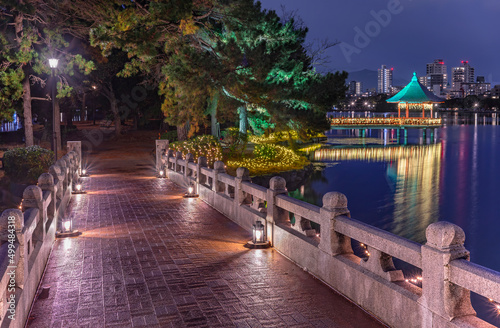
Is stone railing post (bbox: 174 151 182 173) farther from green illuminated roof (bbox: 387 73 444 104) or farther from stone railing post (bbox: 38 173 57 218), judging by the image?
green illuminated roof (bbox: 387 73 444 104)

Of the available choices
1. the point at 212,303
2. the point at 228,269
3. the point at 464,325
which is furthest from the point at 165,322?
the point at 464,325

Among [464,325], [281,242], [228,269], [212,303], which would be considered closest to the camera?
[464,325]

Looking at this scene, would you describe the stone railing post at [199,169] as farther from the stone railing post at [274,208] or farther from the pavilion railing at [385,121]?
the pavilion railing at [385,121]

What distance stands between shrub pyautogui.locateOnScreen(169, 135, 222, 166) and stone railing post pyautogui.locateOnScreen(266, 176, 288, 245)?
1563 centimetres

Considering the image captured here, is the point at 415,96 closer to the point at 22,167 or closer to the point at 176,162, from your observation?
the point at 176,162

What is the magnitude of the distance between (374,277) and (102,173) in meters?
20.2

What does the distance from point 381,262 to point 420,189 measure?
26796 mm

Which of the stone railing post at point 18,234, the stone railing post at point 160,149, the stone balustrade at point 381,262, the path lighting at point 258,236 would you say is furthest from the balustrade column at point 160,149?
the stone railing post at point 18,234

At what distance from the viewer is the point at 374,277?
233 inches

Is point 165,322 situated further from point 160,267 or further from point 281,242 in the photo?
point 281,242

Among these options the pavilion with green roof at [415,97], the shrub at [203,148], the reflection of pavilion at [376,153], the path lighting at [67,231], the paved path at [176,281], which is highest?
the pavilion with green roof at [415,97]

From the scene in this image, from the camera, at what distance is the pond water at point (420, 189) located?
20.7 m

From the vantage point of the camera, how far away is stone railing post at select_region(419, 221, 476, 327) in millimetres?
4648

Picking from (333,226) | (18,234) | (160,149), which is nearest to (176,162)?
(160,149)
